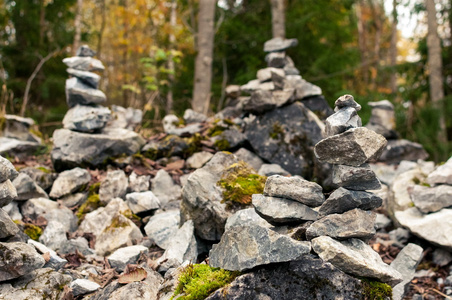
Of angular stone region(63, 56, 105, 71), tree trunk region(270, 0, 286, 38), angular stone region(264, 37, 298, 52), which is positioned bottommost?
angular stone region(63, 56, 105, 71)

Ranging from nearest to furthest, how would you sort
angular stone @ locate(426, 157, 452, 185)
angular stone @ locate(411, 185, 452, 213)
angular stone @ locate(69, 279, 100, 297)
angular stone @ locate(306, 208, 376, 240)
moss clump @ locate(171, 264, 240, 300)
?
moss clump @ locate(171, 264, 240, 300) < angular stone @ locate(306, 208, 376, 240) < angular stone @ locate(69, 279, 100, 297) < angular stone @ locate(411, 185, 452, 213) < angular stone @ locate(426, 157, 452, 185)

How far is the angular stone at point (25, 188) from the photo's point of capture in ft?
15.4

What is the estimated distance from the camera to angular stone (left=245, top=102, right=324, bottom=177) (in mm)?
5930

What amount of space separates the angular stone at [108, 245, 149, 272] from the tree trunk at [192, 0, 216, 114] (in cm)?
563

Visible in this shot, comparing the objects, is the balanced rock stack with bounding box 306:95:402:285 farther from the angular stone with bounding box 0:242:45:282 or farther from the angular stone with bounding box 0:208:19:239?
the angular stone with bounding box 0:208:19:239

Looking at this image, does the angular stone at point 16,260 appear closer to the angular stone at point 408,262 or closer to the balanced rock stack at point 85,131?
the balanced rock stack at point 85,131

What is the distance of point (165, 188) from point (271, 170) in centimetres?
149

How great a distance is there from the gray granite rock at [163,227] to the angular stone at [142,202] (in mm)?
186

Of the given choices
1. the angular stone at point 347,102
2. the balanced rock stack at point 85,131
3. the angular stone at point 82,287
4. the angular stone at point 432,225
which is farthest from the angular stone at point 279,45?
the angular stone at point 82,287

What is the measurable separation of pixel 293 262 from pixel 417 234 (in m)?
2.32

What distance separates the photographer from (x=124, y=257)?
364cm

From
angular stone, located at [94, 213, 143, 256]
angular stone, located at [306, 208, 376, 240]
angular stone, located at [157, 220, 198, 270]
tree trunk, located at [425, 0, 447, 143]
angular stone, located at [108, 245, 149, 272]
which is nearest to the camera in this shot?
angular stone, located at [306, 208, 376, 240]

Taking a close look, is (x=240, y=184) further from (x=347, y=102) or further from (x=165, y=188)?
(x=165, y=188)

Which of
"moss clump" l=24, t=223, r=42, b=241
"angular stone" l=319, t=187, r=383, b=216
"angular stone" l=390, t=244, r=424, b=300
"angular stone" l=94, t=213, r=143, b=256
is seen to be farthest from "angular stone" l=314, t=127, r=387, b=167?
"moss clump" l=24, t=223, r=42, b=241
